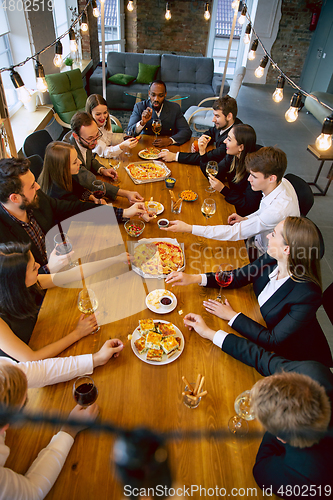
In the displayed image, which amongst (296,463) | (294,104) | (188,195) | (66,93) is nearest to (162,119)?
(188,195)

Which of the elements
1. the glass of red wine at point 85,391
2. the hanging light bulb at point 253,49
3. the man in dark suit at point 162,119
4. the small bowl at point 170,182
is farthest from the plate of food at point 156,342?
the hanging light bulb at point 253,49

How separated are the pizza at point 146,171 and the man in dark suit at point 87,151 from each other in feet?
0.61

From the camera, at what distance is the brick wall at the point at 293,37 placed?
770cm

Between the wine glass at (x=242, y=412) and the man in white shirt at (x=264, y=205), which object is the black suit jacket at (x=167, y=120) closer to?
the man in white shirt at (x=264, y=205)

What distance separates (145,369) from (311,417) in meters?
0.67

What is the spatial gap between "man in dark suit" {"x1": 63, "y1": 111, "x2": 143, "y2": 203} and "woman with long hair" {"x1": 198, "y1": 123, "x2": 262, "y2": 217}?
73 cm

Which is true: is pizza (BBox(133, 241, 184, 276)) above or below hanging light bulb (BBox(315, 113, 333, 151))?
below

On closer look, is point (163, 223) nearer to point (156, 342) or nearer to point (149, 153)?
point (156, 342)

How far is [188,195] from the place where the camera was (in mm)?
2521

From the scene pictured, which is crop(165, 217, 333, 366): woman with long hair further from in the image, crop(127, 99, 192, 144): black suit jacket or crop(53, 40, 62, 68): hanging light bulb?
crop(53, 40, 62, 68): hanging light bulb

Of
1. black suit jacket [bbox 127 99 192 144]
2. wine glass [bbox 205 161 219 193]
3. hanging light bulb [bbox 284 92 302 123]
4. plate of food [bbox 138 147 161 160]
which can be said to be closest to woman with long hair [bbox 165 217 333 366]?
wine glass [bbox 205 161 219 193]

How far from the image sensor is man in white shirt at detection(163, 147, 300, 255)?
2.09m

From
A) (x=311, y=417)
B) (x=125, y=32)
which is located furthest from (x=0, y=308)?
(x=125, y=32)

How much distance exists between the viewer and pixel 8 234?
1880mm
